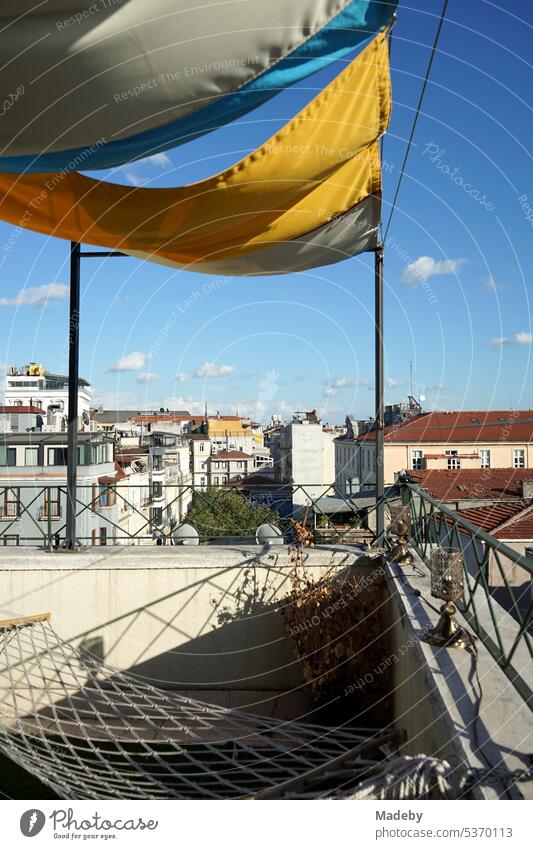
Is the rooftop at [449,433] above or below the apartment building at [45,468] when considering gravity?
above

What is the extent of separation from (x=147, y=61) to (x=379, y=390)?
122 inches

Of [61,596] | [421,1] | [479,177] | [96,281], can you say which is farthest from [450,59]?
[61,596]

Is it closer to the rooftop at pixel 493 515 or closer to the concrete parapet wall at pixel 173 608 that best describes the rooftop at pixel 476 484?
the rooftop at pixel 493 515

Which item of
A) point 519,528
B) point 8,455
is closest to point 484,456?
point 519,528

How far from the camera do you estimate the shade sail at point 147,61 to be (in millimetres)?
2484

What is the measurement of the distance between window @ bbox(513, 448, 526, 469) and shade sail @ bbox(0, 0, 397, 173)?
3404 cm

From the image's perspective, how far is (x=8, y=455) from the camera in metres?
26.5

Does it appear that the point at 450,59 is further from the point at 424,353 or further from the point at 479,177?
the point at 424,353

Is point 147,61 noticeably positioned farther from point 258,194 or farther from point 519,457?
point 519,457

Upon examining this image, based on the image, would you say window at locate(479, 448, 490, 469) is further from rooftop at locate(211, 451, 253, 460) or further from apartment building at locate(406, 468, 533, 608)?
rooftop at locate(211, 451, 253, 460)

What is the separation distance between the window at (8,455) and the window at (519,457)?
2572cm

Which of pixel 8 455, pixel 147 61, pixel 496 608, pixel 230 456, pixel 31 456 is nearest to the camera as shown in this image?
pixel 147 61

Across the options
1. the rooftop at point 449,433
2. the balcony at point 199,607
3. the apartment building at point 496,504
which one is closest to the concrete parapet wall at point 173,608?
the balcony at point 199,607
